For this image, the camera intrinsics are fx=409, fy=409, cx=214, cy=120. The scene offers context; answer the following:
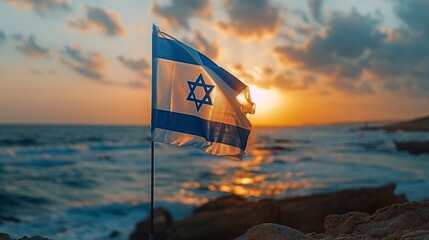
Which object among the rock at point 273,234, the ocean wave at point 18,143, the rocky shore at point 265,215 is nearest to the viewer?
the rock at point 273,234

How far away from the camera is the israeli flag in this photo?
18.5 ft

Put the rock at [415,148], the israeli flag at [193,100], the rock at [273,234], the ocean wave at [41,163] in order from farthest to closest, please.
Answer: the rock at [415,148], the ocean wave at [41,163], the israeli flag at [193,100], the rock at [273,234]

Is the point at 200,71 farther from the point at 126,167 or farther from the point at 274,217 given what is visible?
the point at 126,167

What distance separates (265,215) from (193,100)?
31.1 ft

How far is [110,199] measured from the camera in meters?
21.4

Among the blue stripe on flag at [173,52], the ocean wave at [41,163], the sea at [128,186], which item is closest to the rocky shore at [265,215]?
the sea at [128,186]

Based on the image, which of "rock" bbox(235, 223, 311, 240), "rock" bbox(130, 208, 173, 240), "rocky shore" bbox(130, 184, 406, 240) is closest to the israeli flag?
"rock" bbox(235, 223, 311, 240)

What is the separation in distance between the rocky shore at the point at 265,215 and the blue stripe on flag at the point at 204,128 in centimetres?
644

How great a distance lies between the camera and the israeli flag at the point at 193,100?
5648 mm

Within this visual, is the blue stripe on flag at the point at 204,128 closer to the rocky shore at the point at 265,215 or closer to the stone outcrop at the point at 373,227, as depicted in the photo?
the stone outcrop at the point at 373,227

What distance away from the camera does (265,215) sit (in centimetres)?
1436

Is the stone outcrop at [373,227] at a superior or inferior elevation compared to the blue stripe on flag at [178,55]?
inferior

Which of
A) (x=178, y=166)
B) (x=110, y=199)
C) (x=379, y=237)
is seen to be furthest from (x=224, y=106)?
(x=178, y=166)

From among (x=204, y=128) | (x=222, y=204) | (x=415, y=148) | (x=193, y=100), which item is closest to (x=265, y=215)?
(x=222, y=204)
